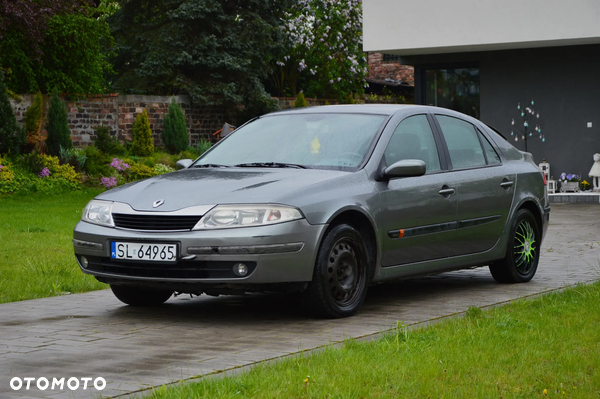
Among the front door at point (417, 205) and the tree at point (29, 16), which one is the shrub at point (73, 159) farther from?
the front door at point (417, 205)

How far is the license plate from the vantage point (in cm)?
652

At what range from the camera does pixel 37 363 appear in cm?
542

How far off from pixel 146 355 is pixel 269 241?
124cm

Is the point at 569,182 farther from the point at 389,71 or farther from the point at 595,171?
the point at 389,71

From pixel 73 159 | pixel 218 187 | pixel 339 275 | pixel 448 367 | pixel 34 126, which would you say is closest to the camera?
pixel 448 367

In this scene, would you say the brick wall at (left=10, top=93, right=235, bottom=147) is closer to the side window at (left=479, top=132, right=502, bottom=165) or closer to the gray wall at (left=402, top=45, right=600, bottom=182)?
the gray wall at (left=402, top=45, right=600, bottom=182)

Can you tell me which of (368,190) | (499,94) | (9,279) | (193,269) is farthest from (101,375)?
(499,94)

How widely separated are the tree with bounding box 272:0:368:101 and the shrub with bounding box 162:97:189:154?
30.0 ft

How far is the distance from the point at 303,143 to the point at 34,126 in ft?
66.4

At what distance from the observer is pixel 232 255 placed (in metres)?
6.43

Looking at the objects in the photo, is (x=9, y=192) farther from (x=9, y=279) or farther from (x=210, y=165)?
(x=210, y=165)

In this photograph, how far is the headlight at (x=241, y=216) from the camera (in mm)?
6500

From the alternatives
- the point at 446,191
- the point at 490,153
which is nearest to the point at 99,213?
the point at 446,191

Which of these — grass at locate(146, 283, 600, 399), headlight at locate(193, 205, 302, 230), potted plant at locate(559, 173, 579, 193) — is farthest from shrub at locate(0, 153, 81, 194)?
grass at locate(146, 283, 600, 399)
